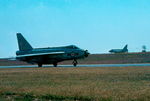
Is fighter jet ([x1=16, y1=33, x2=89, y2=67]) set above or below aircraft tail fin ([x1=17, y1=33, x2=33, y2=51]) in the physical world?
below

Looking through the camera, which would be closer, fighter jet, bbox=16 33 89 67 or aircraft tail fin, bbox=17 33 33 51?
fighter jet, bbox=16 33 89 67

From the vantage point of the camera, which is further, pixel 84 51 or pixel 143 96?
pixel 84 51

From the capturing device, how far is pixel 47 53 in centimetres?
6688

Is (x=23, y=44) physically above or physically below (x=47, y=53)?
above

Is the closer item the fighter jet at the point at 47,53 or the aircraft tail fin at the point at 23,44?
the fighter jet at the point at 47,53

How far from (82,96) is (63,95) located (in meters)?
1.18

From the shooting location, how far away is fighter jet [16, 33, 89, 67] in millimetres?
64156

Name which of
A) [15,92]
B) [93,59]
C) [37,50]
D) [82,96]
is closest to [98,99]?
[82,96]

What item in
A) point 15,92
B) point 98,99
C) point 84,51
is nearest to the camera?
point 98,99

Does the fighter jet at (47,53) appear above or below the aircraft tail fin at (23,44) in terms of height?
below

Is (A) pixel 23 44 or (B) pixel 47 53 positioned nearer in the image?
(B) pixel 47 53

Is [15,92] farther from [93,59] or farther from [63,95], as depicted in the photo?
[93,59]

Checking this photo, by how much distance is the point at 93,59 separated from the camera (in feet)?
342

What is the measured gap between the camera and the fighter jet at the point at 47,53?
64156 mm
